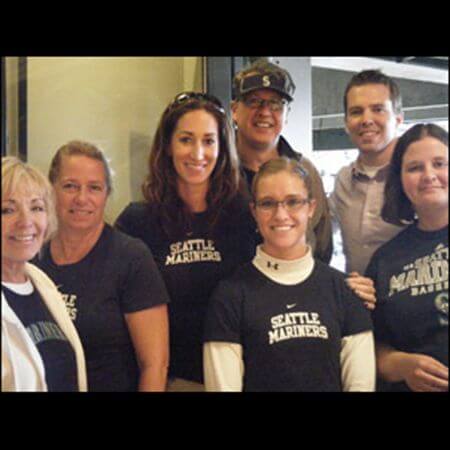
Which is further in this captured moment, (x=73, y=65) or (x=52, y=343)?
(x=73, y=65)

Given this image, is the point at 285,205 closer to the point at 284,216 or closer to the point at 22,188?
the point at 284,216

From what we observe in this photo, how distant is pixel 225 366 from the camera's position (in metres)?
1.62

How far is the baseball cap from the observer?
168 centimetres

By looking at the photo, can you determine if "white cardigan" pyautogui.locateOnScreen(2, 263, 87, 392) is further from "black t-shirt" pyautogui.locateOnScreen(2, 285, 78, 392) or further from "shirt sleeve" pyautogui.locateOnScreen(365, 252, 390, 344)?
"shirt sleeve" pyautogui.locateOnScreen(365, 252, 390, 344)

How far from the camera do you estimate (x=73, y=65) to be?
171 cm

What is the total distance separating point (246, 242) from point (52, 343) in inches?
23.5

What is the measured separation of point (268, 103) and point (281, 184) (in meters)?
0.24

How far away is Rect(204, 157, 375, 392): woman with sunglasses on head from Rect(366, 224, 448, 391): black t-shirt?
0.24 feet

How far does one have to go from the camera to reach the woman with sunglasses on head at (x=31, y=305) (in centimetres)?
153

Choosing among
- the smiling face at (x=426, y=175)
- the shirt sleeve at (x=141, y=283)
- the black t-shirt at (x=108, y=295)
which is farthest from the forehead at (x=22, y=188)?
the smiling face at (x=426, y=175)

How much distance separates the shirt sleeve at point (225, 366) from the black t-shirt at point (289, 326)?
17 millimetres

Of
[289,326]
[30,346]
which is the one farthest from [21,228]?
[289,326]
